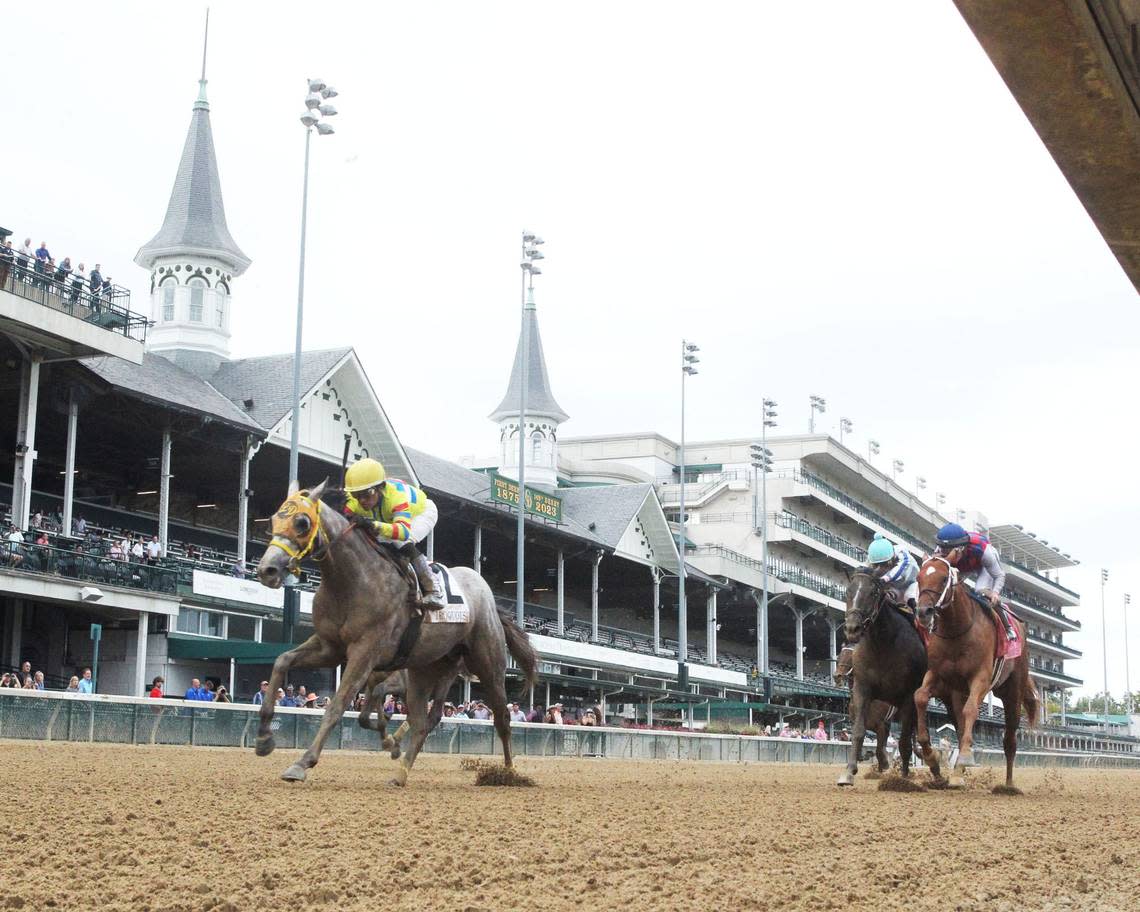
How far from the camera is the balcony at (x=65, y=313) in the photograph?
1011 inches

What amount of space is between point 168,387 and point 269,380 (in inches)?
208

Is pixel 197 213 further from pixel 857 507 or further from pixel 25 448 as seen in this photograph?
pixel 857 507

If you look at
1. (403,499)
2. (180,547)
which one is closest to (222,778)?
(403,499)

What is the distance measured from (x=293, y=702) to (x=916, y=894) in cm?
2023

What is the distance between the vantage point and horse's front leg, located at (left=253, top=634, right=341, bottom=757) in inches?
362

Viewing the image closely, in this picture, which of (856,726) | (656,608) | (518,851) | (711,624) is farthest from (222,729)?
(711,624)

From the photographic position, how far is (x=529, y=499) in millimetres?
44406

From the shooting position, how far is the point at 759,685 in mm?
57531

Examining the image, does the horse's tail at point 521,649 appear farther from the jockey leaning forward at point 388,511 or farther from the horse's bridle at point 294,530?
the horse's bridle at point 294,530

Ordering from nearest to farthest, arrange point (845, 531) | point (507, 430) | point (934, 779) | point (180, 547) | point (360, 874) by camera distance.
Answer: point (360, 874) → point (934, 779) → point (180, 547) → point (507, 430) → point (845, 531)

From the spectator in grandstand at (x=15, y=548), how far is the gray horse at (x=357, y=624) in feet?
54.4

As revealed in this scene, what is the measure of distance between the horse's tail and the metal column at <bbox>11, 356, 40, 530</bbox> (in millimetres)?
17123

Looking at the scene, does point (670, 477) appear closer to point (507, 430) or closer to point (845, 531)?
point (845, 531)

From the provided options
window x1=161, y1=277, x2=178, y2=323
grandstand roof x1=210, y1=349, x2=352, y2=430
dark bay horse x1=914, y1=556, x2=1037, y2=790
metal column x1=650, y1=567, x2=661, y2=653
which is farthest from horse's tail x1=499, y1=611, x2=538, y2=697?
metal column x1=650, y1=567, x2=661, y2=653
